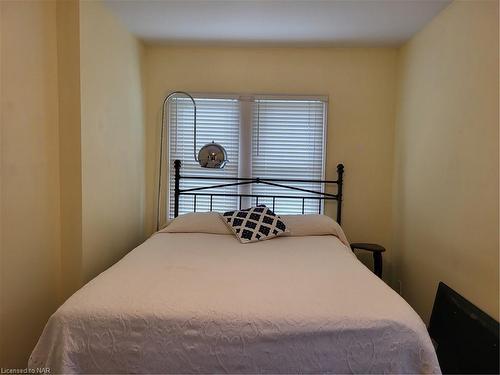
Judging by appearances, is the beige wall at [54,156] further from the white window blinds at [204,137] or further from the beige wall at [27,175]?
the white window blinds at [204,137]

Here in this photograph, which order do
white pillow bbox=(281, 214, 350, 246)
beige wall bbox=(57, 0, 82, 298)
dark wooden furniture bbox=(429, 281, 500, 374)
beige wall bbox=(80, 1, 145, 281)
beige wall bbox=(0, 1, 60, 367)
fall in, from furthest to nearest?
1. white pillow bbox=(281, 214, 350, 246)
2. beige wall bbox=(80, 1, 145, 281)
3. beige wall bbox=(57, 0, 82, 298)
4. beige wall bbox=(0, 1, 60, 367)
5. dark wooden furniture bbox=(429, 281, 500, 374)

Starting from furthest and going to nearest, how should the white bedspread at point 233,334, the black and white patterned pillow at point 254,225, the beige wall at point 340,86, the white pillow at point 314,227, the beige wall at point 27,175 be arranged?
the beige wall at point 340,86, the white pillow at point 314,227, the black and white patterned pillow at point 254,225, the beige wall at point 27,175, the white bedspread at point 233,334

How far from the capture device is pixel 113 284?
61.8 inches

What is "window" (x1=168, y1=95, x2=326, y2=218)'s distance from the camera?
3.13 metres

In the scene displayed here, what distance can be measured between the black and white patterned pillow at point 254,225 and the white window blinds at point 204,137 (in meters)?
0.54

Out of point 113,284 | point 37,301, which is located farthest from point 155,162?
point 113,284

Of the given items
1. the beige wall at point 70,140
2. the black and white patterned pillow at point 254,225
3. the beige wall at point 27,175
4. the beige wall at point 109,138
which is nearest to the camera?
the beige wall at point 27,175

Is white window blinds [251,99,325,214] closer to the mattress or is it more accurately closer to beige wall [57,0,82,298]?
beige wall [57,0,82,298]

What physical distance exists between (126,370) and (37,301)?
97 centimetres

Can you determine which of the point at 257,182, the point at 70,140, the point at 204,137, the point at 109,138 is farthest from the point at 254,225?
the point at 70,140

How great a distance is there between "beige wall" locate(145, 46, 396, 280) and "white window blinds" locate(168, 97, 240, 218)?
6.1 inches

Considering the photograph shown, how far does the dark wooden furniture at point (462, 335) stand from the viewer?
1524 mm

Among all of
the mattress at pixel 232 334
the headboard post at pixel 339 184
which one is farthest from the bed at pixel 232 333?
the headboard post at pixel 339 184

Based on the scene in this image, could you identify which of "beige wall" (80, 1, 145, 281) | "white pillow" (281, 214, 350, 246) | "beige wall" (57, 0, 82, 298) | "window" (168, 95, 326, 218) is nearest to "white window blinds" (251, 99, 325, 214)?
"window" (168, 95, 326, 218)
